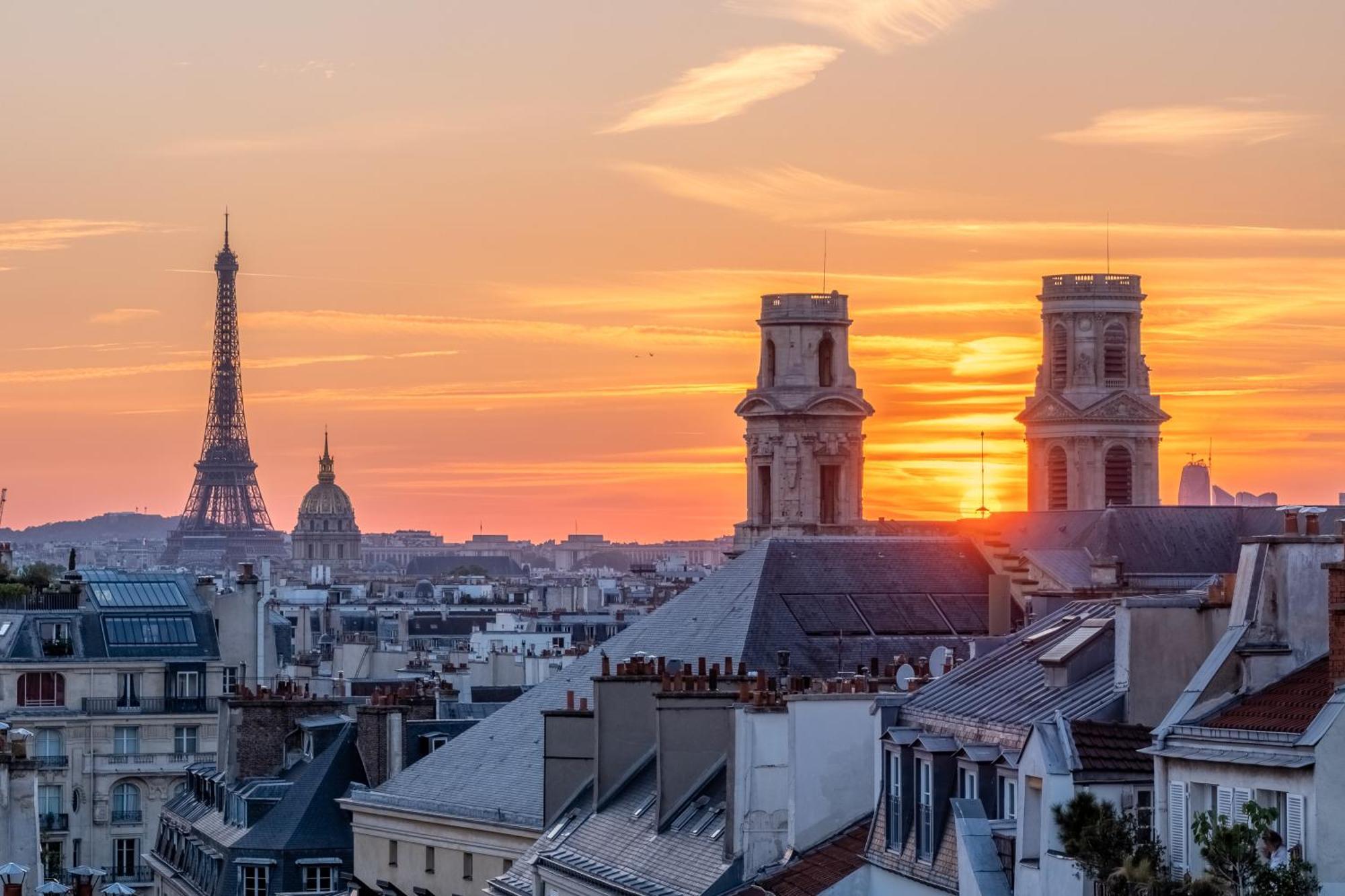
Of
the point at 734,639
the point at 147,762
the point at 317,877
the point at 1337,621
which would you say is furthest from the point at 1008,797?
the point at 147,762

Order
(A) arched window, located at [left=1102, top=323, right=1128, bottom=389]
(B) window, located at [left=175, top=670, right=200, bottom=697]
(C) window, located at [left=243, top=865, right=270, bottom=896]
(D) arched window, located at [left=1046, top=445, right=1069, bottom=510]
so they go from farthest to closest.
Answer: (A) arched window, located at [left=1102, top=323, right=1128, bottom=389]
(D) arched window, located at [left=1046, top=445, right=1069, bottom=510]
(B) window, located at [left=175, top=670, right=200, bottom=697]
(C) window, located at [left=243, top=865, right=270, bottom=896]

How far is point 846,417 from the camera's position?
457 feet

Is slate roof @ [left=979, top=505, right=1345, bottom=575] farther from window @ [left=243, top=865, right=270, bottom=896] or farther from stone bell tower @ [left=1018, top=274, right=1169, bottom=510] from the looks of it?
window @ [left=243, top=865, right=270, bottom=896]

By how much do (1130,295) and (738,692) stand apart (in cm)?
11907

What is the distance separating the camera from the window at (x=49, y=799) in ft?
266

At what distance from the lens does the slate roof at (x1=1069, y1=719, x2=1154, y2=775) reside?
25469 millimetres

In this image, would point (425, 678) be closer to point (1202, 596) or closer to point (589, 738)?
point (589, 738)

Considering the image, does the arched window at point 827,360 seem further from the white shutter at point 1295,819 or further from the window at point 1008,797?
the white shutter at point 1295,819

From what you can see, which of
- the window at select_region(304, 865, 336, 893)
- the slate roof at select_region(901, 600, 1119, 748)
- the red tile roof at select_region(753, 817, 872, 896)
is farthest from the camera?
the window at select_region(304, 865, 336, 893)

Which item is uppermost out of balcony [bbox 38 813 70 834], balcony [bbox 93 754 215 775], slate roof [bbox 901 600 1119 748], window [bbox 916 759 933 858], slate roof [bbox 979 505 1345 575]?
slate roof [bbox 979 505 1345 575]

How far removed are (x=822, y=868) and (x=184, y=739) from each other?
5468 centimetres

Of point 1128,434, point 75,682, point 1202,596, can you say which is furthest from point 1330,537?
point 1128,434

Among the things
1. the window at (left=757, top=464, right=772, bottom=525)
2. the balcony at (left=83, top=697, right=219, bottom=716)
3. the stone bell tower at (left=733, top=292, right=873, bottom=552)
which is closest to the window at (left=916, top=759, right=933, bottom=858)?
the balcony at (left=83, top=697, right=219, bottom=716)

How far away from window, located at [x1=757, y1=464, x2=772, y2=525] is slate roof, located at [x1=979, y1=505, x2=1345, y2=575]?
2957cm
